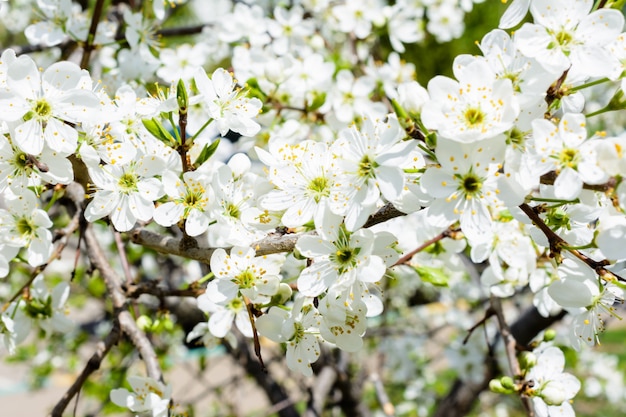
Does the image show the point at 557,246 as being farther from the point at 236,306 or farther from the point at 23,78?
the point at 23,78

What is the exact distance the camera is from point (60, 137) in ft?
3.52

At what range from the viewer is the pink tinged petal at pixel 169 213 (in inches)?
45.7

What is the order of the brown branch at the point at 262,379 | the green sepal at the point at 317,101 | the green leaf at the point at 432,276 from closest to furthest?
the green leaf at the point at 432,276
the green sepal at the point at 317,101
the brown branch at the point at 262,379

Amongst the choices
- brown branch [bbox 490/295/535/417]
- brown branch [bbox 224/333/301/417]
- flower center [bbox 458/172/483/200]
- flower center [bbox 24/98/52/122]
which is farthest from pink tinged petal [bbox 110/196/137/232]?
brown branch [bbox 224/333/301/417]

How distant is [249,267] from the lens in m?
1.14

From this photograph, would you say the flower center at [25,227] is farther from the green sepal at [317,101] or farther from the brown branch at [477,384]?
the brown branch at [477,384]

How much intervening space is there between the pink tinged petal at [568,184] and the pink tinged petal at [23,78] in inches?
37.5

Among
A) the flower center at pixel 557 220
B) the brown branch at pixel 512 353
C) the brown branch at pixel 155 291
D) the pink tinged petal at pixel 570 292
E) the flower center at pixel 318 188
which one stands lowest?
the brown branch at pixel 512 353

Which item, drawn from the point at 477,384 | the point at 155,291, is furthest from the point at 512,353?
the point at 477,384

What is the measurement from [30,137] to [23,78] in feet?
0.38

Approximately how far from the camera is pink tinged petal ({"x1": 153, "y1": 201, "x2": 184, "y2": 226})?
1.16 metres

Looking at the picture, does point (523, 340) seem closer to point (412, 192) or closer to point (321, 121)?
point (321, 121)

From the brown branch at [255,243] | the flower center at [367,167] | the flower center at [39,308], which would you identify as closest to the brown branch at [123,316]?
the flower center at [39,308]

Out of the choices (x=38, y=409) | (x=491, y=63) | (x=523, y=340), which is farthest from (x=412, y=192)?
(x=38, y=409)
